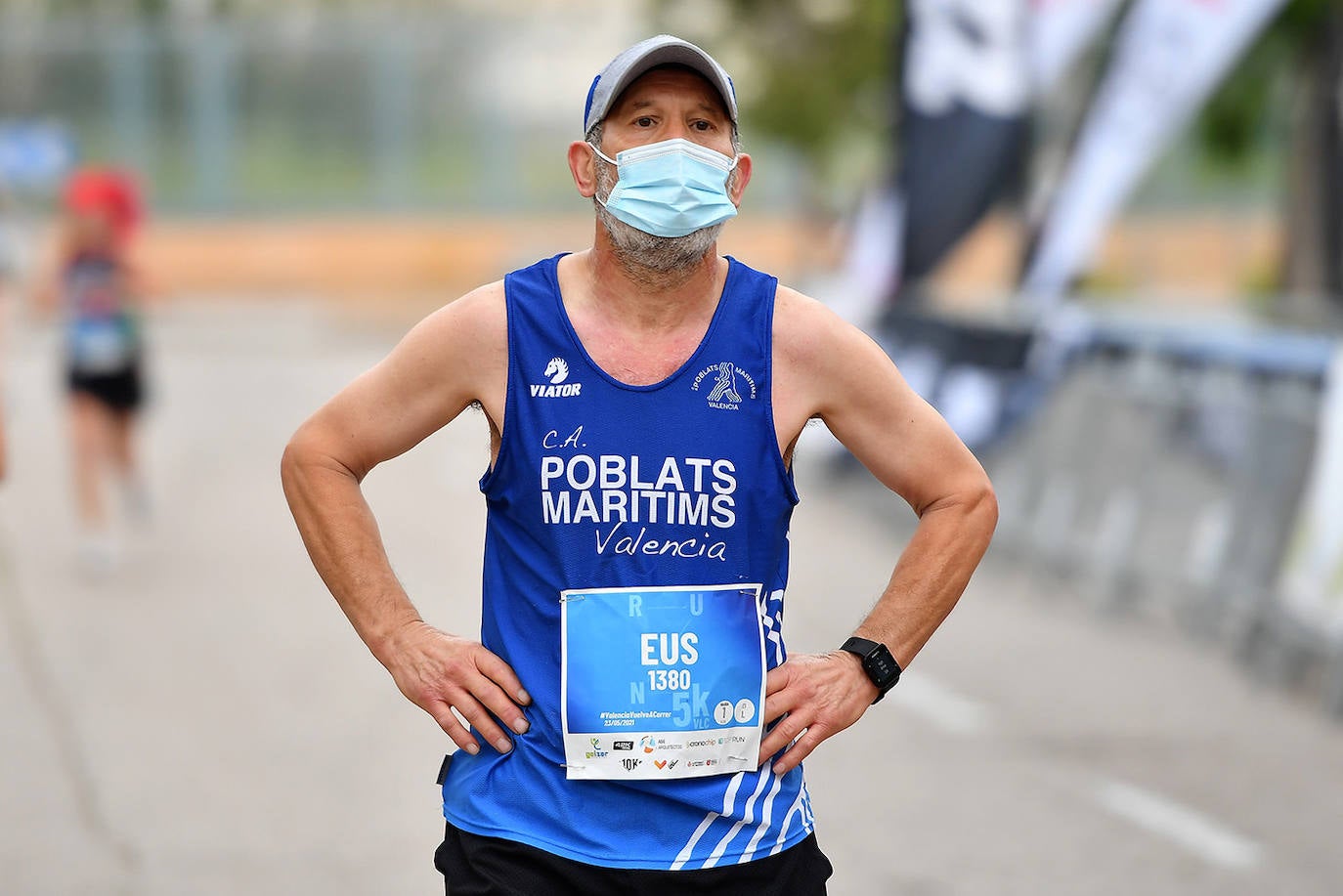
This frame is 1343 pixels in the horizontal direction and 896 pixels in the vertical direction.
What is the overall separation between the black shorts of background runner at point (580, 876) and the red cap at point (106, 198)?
8.70 m

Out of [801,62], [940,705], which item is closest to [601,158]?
[940,705]

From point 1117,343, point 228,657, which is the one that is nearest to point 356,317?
point 1117,343

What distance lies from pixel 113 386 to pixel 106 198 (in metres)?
1.06

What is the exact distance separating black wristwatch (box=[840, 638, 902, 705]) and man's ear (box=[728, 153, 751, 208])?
75cm

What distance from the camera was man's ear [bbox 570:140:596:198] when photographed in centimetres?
318

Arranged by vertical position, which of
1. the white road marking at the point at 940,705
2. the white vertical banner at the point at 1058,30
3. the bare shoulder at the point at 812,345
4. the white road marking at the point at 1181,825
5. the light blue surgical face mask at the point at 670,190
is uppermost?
the white vertical banner at the point at 1058,30

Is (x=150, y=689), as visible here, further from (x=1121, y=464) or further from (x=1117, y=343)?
(x=1117, y=343)

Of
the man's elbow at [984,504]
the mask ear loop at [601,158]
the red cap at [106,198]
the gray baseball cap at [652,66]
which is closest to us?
the gray baseball cap at [652,66]

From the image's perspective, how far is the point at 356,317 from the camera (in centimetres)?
3244

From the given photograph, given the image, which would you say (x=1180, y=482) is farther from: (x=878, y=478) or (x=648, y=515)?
(x=648, y=515)

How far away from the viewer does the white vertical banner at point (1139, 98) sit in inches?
508

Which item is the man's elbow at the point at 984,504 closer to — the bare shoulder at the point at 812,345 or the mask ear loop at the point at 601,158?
the bare shoulder at the point at 812,345

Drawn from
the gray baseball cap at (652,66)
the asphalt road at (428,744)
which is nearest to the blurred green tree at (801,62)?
the asphalt road at (428,744)

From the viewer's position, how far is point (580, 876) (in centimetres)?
307
